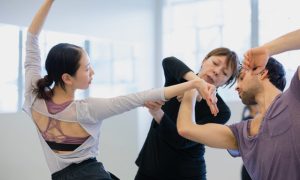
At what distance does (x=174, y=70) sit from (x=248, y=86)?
360mm

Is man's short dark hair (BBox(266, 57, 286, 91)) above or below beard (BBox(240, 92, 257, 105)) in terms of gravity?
above

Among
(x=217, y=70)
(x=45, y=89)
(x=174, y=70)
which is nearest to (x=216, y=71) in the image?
(x=217, y=70)

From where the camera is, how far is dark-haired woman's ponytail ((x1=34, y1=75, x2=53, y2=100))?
1.57 meters

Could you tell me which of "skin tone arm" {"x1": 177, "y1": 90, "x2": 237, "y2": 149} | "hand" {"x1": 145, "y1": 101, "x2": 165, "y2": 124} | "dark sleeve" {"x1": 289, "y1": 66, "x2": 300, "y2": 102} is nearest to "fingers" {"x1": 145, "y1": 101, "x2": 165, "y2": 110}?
"hand" {"x1": 145, "y1": 101, "x2": 165, "y2": 124}

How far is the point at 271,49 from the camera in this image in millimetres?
1354

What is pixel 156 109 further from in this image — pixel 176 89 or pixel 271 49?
pixel 271 49

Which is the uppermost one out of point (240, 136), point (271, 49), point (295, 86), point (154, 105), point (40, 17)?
point (40, 17)

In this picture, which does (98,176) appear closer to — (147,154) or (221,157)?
(147,154)

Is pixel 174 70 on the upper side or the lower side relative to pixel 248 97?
upper

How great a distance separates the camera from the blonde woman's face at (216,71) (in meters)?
1.93

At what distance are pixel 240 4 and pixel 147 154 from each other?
115 inches

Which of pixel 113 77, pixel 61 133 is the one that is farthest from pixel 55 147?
pixel 113 77

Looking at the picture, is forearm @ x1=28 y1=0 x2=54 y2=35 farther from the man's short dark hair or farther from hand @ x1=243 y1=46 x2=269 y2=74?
the man's short dark hair

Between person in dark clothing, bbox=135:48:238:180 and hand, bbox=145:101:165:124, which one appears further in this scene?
person in dark clothing, bbox=135:48:238:180
